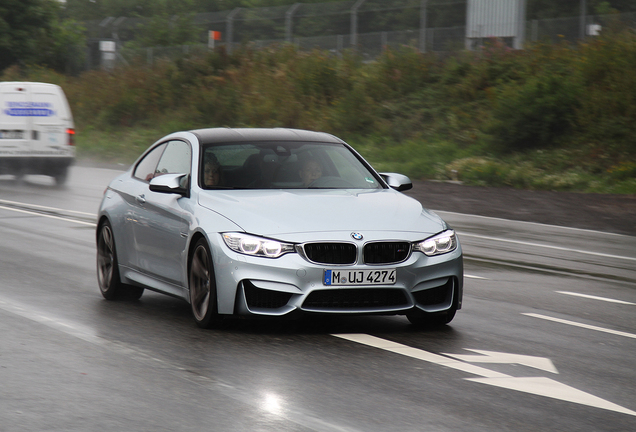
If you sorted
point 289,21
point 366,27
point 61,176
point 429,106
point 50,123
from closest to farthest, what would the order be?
point 50,123
point 61,176
point 429,106
point 366,27
point 289,21

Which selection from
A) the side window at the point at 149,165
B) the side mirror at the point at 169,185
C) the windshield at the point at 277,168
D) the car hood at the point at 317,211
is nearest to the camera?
the car hood at the point at 317,211

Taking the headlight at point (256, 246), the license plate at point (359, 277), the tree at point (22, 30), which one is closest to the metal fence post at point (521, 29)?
the license plate at point (359, 277)

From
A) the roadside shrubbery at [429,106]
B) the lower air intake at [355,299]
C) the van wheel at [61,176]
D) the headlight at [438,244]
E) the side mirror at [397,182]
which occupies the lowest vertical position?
the van wheel at [61,176]

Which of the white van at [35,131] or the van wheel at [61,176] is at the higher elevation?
the white van at [35,131]

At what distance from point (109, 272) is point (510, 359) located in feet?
12.8

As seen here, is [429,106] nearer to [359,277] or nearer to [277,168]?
[277,168]

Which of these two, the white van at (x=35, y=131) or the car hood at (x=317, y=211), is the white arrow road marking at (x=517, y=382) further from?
the white van at (x=35, y=131)

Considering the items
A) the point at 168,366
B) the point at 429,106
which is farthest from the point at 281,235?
the point at 429,106

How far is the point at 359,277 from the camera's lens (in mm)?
7012

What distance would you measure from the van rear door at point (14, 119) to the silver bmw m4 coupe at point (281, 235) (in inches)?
636

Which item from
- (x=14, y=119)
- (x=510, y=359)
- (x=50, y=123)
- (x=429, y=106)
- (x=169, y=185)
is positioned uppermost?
(x=169, y=185)

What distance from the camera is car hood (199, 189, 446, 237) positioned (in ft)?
23.4

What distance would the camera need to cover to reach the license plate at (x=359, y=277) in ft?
22.9

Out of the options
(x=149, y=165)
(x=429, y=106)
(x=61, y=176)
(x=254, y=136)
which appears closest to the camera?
(x=254, y=136)
